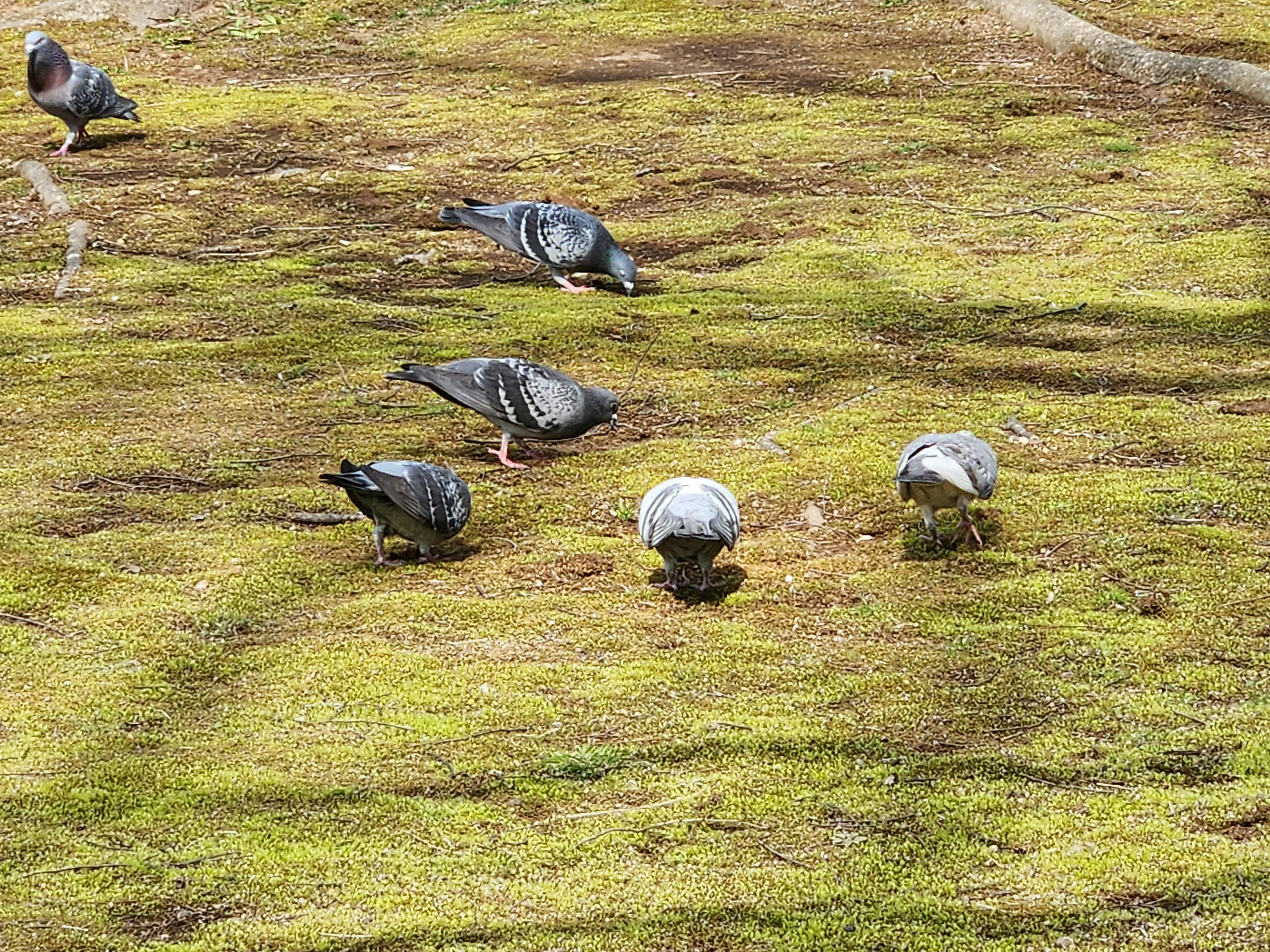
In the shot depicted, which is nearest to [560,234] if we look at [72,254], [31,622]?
[72,254]

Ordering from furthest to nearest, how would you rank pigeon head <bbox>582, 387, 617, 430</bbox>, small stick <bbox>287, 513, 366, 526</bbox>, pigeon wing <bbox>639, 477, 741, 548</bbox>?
pigeon head <bbox>582, 387, 617, 430</bbox> < small stick <bbox>287, 513, 366, 526</bbox> < pigeon wing <bbox>639, 477, 741, 548</bbox>

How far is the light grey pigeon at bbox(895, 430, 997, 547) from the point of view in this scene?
21.3 ft

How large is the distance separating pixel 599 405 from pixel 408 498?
180cm

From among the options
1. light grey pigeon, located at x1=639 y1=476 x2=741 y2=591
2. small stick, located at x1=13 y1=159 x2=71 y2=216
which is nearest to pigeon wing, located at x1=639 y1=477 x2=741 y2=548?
light grey pigeon, located at x1=639 y1=476 x2=741 y2=591

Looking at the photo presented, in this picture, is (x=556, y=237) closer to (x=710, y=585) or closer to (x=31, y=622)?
(x=710, y=585)

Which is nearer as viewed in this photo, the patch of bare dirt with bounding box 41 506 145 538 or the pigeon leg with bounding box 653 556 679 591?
the pigeon leg with bounding box 653 556 679 591

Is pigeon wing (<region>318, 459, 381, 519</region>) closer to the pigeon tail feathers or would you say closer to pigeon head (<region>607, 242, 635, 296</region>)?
the pigeon tail feathers

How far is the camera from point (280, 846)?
4613mm

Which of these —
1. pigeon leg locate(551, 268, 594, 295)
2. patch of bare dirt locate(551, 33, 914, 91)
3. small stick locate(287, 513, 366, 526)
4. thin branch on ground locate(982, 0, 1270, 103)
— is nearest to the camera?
small stick locate(287, 513, 366, 526)

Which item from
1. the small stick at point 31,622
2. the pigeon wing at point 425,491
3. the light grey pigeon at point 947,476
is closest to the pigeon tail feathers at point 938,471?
the light grey pigeon at point 947,476

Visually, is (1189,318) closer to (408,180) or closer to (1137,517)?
(1137,517)

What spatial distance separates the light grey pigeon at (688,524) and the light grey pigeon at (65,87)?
418 inches

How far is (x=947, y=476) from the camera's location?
6469 millimetres

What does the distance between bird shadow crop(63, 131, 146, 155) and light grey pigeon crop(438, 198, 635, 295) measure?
6012 mm
